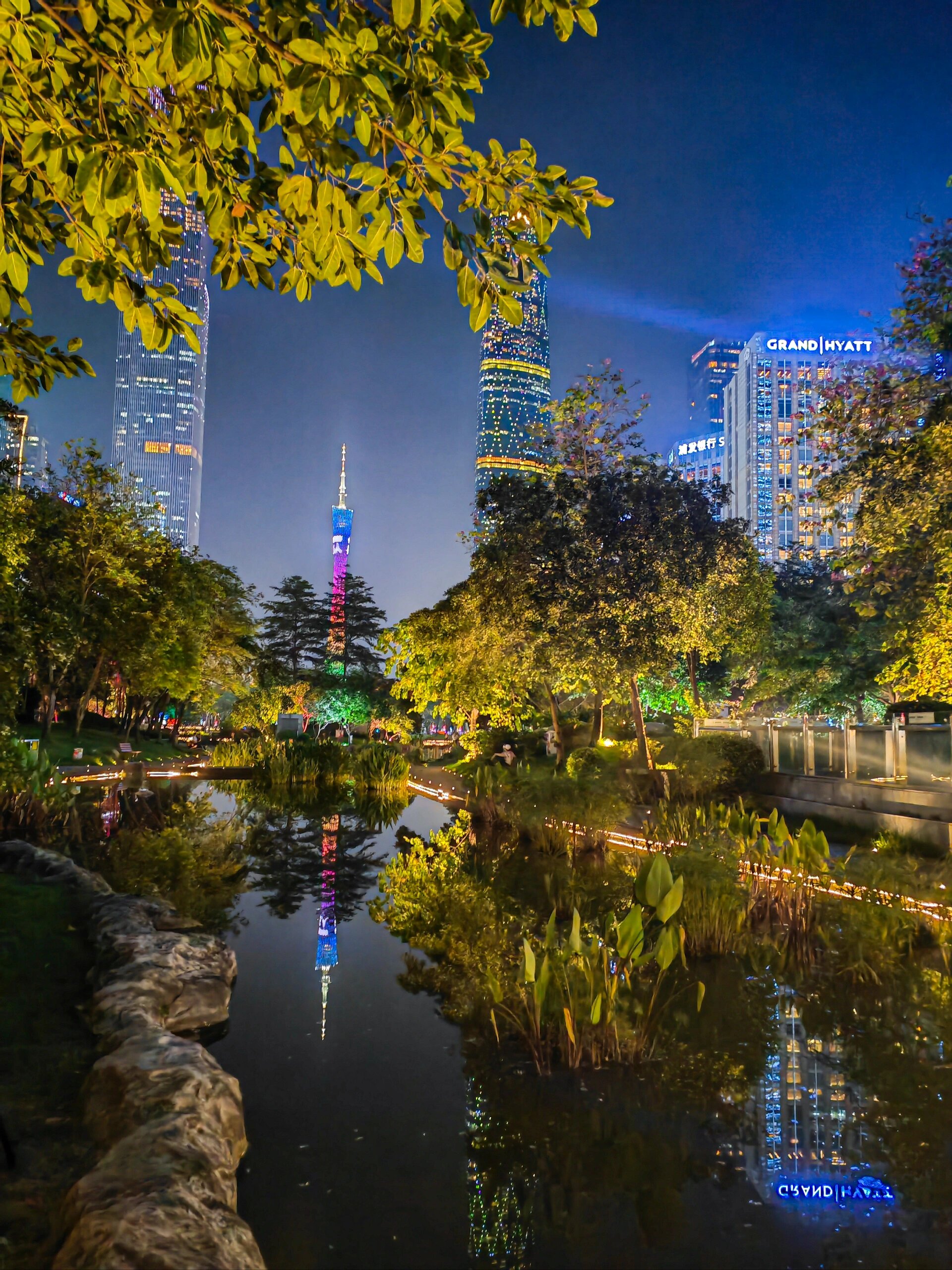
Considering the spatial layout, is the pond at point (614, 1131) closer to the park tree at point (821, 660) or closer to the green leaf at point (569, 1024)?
the green leaf at point (569, 1024)

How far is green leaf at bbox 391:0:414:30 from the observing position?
241 cm

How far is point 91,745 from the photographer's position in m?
30.0

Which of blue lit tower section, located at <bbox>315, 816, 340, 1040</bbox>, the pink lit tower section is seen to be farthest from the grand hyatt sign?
blue lit tower section, located at <bbox>315, 816, 340, 1040</bbox>

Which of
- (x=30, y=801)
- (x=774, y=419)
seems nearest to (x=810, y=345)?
(x=774, y=419)

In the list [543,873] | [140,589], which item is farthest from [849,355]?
[543,873]

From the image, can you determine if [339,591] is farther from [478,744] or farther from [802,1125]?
[802,1125]

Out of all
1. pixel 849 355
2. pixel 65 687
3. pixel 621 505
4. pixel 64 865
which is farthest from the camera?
pixel 849 355

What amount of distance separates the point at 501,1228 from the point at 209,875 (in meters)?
8.52

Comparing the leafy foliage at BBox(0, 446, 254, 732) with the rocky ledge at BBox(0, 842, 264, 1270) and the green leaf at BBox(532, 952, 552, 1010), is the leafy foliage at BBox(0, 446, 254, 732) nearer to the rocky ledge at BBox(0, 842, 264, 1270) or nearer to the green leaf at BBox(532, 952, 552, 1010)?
the rocky ledge at BBox(0, 842, 264, 1270)

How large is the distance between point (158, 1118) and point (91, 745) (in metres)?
29.9

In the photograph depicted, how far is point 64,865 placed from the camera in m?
9.63

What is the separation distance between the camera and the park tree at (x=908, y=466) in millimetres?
10602

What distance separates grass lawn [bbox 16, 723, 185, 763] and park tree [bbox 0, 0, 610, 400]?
72.3ft

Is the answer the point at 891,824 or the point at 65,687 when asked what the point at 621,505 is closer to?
the point at 891,824
